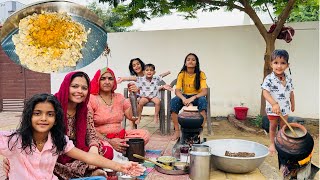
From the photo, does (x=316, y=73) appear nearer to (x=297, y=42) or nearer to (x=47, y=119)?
(x=297, y=42)

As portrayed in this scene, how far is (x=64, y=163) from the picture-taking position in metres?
2.62

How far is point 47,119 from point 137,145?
137 centimetres

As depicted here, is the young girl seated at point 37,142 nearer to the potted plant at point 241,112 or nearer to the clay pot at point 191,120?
the clay pot at point 191,120

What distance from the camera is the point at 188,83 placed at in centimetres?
479

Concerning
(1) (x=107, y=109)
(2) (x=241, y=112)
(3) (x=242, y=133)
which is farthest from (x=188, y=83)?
(2) (x=241, y=112)

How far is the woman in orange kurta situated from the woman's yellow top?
154 centimetres

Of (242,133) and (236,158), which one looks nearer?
(236,158)

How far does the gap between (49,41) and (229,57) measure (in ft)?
14.5

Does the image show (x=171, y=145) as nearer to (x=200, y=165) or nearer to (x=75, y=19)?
(x=200, y=165)

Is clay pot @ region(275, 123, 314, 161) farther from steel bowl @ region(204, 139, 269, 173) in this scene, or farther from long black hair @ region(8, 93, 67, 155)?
long black hair @ region(8, 93, 67, 155)

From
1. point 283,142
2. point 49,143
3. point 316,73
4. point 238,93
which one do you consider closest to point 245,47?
point 238,93

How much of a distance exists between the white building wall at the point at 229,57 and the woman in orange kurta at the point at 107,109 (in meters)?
3.56

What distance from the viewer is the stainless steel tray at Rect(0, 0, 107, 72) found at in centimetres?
284

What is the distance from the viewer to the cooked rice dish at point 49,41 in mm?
2939
